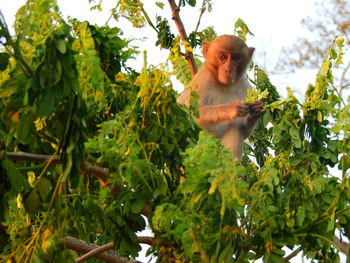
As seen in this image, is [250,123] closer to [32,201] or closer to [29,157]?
[29,157]

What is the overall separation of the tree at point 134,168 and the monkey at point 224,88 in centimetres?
208

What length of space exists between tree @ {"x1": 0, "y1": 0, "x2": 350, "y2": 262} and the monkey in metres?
2.08

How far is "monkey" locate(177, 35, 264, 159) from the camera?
7352 mm

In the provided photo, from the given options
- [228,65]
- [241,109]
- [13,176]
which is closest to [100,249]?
[13,176]

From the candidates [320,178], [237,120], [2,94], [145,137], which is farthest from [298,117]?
[2,94]

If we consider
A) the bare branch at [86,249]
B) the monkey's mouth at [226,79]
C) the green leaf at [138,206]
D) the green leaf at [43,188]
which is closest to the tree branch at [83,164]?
the green leaf at [43,188]

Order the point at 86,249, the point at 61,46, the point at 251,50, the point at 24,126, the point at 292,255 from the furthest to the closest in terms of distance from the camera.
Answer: the point at 251,50 → the point at 86,249 → the point at 292,255 → the point at 24,126 → the point at 61,46

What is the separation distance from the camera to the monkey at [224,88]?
7352mm

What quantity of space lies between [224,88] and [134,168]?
155 inches

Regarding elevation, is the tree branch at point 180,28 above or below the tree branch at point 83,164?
above

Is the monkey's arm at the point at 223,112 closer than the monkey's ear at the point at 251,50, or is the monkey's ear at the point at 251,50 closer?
the monkey's arm at the point at 223,112

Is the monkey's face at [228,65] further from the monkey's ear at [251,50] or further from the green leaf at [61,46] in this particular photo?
the green leaf at [61,46]

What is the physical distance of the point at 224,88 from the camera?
26.4ft

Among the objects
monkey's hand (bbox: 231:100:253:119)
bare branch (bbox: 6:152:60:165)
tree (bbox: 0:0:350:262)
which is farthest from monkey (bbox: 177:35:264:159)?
bare branch (bbox: 6:152:60:165)
